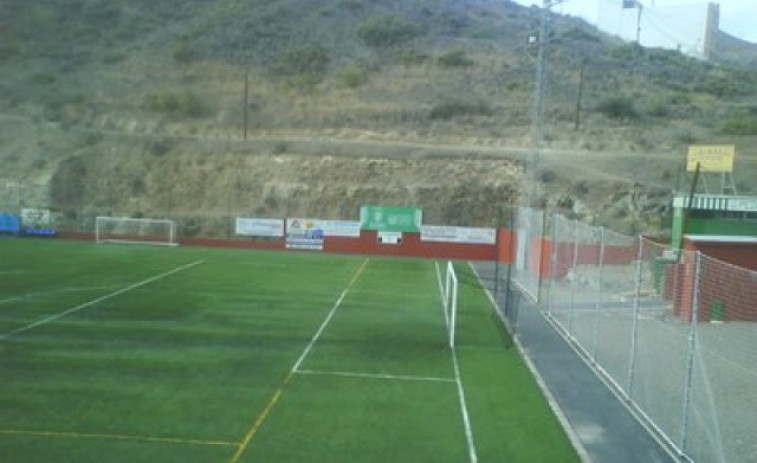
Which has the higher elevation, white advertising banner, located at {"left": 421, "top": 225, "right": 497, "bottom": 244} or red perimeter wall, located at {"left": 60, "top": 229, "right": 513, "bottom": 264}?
white advertising banner, located at {"left": 421, "top": 225, "right": 497, "bottom": 244}

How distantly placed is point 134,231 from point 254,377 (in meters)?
36.5

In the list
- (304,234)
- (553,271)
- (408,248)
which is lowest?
(408,248)

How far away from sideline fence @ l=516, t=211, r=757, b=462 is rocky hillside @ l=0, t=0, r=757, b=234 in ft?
80.5

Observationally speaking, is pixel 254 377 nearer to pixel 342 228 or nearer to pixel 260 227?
pixel 342 228

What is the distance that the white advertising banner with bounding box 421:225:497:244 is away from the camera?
44875 millimetres

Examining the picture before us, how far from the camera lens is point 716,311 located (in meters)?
Answer: 21.7

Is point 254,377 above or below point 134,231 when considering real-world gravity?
below

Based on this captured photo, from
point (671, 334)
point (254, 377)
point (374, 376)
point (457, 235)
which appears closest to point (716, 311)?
point (671, 334)

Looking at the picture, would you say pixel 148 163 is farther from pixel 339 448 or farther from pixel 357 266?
pixel 339 448

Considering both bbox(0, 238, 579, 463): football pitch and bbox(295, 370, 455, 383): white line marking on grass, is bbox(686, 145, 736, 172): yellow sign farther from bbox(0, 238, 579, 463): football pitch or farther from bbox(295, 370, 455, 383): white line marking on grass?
bbox(295, 370, 455, 383): white line marking on grass

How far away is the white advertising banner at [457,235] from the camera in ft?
147

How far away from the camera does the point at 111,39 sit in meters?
85.9

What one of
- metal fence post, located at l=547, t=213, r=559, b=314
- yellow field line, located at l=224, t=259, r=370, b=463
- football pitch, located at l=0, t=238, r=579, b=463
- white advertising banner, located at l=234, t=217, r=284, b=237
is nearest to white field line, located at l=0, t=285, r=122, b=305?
football pitch, located at l=0, t=238, r=579, b=463

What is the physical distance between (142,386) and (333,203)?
136 ft
